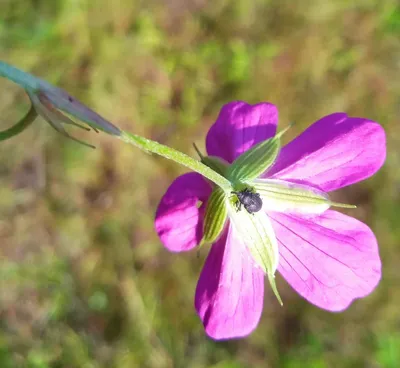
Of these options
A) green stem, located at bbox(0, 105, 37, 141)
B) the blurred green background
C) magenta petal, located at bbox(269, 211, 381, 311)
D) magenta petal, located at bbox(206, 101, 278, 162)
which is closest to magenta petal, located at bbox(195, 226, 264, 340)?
magenta petal, located at bbox(269, 211, 381, 311)

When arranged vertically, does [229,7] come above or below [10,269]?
above

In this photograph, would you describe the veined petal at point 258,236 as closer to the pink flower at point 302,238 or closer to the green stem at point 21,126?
the pink flower at point 302,238

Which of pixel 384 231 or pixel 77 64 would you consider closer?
pixel 77 64

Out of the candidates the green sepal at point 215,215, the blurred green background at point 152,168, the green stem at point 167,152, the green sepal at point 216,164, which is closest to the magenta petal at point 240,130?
the green sepal at point 216,164

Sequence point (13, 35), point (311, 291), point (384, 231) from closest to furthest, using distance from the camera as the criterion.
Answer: point (311, 291)
point (13, 35)
point (384, 231)

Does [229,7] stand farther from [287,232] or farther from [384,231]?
[287,232]

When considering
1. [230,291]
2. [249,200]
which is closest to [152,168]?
[230,291]

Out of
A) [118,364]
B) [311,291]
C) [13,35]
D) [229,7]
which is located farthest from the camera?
[229,7]

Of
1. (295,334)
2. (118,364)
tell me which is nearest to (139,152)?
(118,364)
